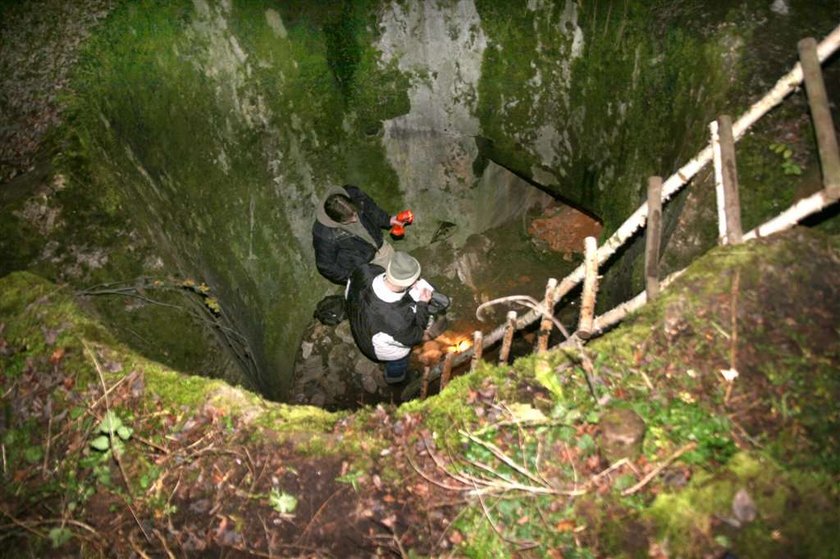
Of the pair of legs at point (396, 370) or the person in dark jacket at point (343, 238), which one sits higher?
the person in dark jacket at point (343, 238)

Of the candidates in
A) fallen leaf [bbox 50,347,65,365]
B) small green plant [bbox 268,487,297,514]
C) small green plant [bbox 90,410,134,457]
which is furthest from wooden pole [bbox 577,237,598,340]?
fallen leaf [bbox 50,347,65,365]

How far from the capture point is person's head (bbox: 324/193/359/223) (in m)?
6.34

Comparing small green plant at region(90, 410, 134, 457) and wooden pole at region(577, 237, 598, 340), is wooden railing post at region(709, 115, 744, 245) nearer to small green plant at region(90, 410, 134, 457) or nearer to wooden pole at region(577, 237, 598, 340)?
wooden pole at region(577, 237, 598, 340)

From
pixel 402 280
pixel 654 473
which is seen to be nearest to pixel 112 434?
pixel 402 280

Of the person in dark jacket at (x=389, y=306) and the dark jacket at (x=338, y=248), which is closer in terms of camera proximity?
the person in dark jacket at (x=389, y=306)

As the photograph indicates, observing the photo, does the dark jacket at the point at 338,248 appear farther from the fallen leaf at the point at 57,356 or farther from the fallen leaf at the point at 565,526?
the fallen leaf at the point at 565,526

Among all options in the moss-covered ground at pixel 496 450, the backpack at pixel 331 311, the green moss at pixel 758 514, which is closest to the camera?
the green moss at pixel 758 514

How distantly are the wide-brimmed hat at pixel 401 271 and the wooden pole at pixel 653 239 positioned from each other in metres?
2.46

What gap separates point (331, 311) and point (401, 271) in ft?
9.47

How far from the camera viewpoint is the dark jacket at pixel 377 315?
18.1 ft

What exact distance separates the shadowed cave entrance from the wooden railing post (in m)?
4.08

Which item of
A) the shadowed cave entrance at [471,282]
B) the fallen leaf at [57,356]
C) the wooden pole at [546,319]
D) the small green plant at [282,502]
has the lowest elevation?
the shadowed cave entrance at [471,282]

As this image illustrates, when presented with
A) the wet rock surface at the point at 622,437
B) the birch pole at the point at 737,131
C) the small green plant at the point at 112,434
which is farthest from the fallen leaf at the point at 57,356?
the birch pole at the point at 737,131

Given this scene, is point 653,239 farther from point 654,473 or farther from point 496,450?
point 496,450
